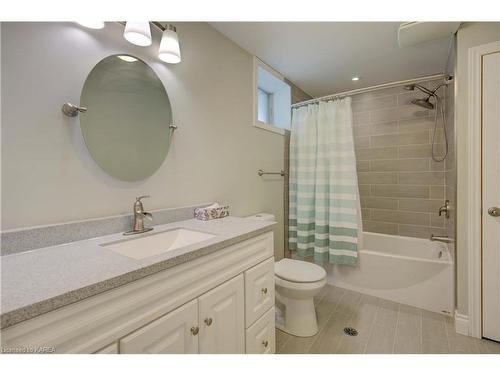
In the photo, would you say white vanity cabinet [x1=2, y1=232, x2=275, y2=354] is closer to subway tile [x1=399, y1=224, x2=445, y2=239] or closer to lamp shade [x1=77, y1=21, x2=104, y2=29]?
lamp shade [x1=77, y1=21, x2=104, y2=29]

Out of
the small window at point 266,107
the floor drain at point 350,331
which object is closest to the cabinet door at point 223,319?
the floor drain at point 350,331

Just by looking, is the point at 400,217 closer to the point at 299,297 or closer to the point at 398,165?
the point at 398,165

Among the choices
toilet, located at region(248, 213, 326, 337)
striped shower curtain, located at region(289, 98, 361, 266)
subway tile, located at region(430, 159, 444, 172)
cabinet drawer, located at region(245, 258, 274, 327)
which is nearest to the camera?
cabinet drawer, located at region(245, 258, 274, 327)

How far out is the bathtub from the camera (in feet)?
5.93

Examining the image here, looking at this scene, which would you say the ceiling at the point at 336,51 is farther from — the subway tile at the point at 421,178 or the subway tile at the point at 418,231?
the subway tile at the point at 418,231

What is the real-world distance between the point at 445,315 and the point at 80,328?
245cm

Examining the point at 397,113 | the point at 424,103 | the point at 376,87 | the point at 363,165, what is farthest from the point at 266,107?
the point at 424,103

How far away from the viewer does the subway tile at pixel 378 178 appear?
2654mm

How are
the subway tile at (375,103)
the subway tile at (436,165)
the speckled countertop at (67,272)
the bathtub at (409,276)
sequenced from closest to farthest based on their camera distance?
the speckled countertop at (67,272)
the bathtub at (409,276)
the subway tile at (436,165)
the subway tile at (375,103)

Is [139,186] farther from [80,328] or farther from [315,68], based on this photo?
[315,68]

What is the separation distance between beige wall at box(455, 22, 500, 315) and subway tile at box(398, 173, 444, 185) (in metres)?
1.04

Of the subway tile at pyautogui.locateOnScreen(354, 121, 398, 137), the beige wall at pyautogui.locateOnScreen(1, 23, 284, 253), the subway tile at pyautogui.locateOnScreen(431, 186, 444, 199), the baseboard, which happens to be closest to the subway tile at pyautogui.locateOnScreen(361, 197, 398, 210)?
the subway tile at pyautogui.locateOnScreen(431, 186, 444, 199)
